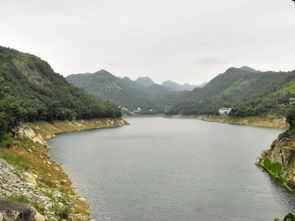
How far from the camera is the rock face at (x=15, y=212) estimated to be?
70.2ft

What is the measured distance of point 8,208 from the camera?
22.3 metres

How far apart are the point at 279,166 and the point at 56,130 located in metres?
153

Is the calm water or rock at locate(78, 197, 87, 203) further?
rock at locate(78, 197, 87, 203)

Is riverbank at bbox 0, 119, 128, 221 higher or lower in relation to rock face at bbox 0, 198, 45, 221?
lower

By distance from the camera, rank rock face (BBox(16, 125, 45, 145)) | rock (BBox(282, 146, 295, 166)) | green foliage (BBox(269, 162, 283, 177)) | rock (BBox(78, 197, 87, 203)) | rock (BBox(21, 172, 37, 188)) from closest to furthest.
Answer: green foliage (BBox(269, 162, 283, 177)), rock (BBox(21, 172, 37, 188)), rock (BBox(78, 197, 87, 203)), rock (BBox(282, 146, 295, 166)), rock face (BBox(16, 125, 45, 145))

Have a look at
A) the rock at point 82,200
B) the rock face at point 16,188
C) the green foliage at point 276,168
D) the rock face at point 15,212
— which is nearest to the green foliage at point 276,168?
the green foliage at point 276,168

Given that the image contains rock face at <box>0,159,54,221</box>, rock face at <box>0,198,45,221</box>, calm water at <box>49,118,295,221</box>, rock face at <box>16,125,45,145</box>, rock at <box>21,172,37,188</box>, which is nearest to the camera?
rock face at <box>0,198,45,221</box>

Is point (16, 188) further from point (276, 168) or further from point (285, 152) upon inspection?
point (285, 152)

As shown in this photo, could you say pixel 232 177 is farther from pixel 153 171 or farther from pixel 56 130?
pixel 56 130

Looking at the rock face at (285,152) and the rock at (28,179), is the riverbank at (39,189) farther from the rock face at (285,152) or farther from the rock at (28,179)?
the rock face at (285,152)

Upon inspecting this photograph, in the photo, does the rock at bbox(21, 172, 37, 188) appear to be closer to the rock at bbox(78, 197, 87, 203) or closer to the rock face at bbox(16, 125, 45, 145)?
the rock at bbox(78, 197, 87, 203)

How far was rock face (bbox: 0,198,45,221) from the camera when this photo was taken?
70.2 feet

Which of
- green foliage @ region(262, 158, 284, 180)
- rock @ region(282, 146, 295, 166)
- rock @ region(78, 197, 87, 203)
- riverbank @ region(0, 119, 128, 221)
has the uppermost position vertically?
green foliage @ region(262, 158, 284, 180)

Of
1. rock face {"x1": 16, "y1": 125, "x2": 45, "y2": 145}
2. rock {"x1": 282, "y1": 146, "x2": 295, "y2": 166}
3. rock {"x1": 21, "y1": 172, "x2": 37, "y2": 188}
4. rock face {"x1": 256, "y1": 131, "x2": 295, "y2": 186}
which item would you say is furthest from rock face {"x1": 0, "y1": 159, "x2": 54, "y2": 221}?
rock {"x1": 282, "y1": 146, "x2": 295, "y2": 166}
